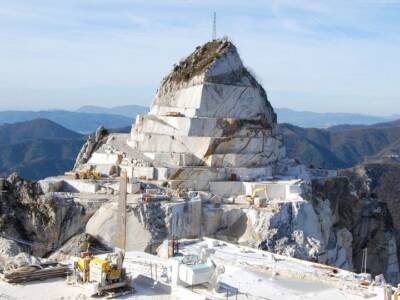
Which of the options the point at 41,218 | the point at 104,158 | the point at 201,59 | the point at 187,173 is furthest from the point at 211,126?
the point at 41,218

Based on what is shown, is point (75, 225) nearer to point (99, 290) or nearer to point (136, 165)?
point (136, 165)

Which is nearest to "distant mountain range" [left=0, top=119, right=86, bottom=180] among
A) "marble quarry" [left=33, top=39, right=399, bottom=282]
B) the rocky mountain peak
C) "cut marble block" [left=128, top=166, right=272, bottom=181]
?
the rocky mountain peak

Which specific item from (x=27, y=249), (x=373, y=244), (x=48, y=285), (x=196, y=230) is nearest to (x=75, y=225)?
(x=27, y=249)

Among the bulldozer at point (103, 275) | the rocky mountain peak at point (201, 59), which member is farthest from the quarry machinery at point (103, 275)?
the rocky mountain peak at point (201, 59)

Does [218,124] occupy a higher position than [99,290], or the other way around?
[218,124]

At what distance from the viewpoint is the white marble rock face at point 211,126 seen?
40125 mm

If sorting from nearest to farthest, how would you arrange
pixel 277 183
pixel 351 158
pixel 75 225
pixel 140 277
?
pixel 140 277 < pixel 75 225 < pixel 277 183 < pixel 351 158

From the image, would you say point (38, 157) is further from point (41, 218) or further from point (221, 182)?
point (41, 218)

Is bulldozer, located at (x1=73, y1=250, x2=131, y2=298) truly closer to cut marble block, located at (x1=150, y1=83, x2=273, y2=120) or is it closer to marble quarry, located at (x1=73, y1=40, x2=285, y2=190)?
marble quarry, located at (x1=73, y1=40, x2=285, y2=190)

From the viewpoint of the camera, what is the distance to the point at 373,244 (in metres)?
47.3

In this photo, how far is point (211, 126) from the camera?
137ft

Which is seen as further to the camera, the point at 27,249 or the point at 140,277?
the point at 27,249

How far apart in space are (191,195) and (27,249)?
8644mm

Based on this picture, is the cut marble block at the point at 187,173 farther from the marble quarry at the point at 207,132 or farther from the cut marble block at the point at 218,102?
the cut marble block at the point at 218,102
